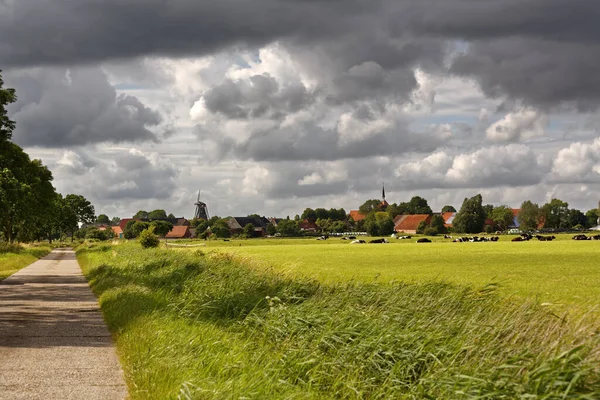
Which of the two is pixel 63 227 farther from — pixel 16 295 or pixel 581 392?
pixel 581 392

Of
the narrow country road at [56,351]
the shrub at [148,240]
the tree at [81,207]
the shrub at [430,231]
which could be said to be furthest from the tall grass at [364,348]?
the shrub at [430,231]

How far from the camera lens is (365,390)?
9.93 meters

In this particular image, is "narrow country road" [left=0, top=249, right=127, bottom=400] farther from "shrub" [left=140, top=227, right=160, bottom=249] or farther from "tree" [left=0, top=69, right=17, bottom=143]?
"shrub" [left=140, top=227, right=160, bottom=249]

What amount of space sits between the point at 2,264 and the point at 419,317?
42.3 m

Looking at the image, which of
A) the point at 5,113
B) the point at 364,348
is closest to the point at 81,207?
the point at 5,113

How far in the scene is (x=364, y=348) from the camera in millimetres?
11180

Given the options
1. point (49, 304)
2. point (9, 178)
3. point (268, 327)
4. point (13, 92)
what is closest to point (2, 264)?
point (9, 178)

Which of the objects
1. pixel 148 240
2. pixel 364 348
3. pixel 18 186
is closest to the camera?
pixel 364 348

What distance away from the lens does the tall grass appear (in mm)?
8453

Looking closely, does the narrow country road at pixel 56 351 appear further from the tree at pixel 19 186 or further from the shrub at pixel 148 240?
the shrub at pixel 148 240

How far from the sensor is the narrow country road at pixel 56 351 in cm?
1102

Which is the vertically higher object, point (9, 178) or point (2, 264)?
point (9, 178)

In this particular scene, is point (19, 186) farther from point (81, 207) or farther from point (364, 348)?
point (81, 207)

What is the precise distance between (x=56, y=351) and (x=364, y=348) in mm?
6445
